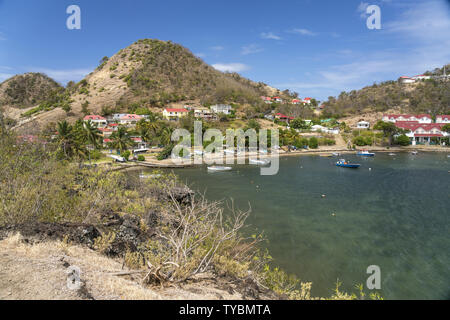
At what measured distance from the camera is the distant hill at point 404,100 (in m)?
84.4

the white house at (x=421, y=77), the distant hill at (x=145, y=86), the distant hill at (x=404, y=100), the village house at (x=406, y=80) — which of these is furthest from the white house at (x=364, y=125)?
the white house at (x=421, y=77)

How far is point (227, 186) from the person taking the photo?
29266mm

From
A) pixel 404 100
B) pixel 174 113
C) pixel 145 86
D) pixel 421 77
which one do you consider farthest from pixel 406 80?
pixel 145 86

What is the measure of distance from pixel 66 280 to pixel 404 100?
114769 mm

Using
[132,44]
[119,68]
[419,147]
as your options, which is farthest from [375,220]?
[132,44]

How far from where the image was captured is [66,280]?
4410mm

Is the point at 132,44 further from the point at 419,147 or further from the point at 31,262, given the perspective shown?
the point at 31,262

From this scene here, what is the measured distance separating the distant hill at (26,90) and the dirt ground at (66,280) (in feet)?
352

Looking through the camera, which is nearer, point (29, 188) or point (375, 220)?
point (29, 188)

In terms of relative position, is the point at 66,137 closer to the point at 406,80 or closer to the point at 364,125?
the point at 364,125

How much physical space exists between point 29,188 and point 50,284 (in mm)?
5087

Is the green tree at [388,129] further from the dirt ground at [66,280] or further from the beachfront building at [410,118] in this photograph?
the dirt ground at [66,280]
